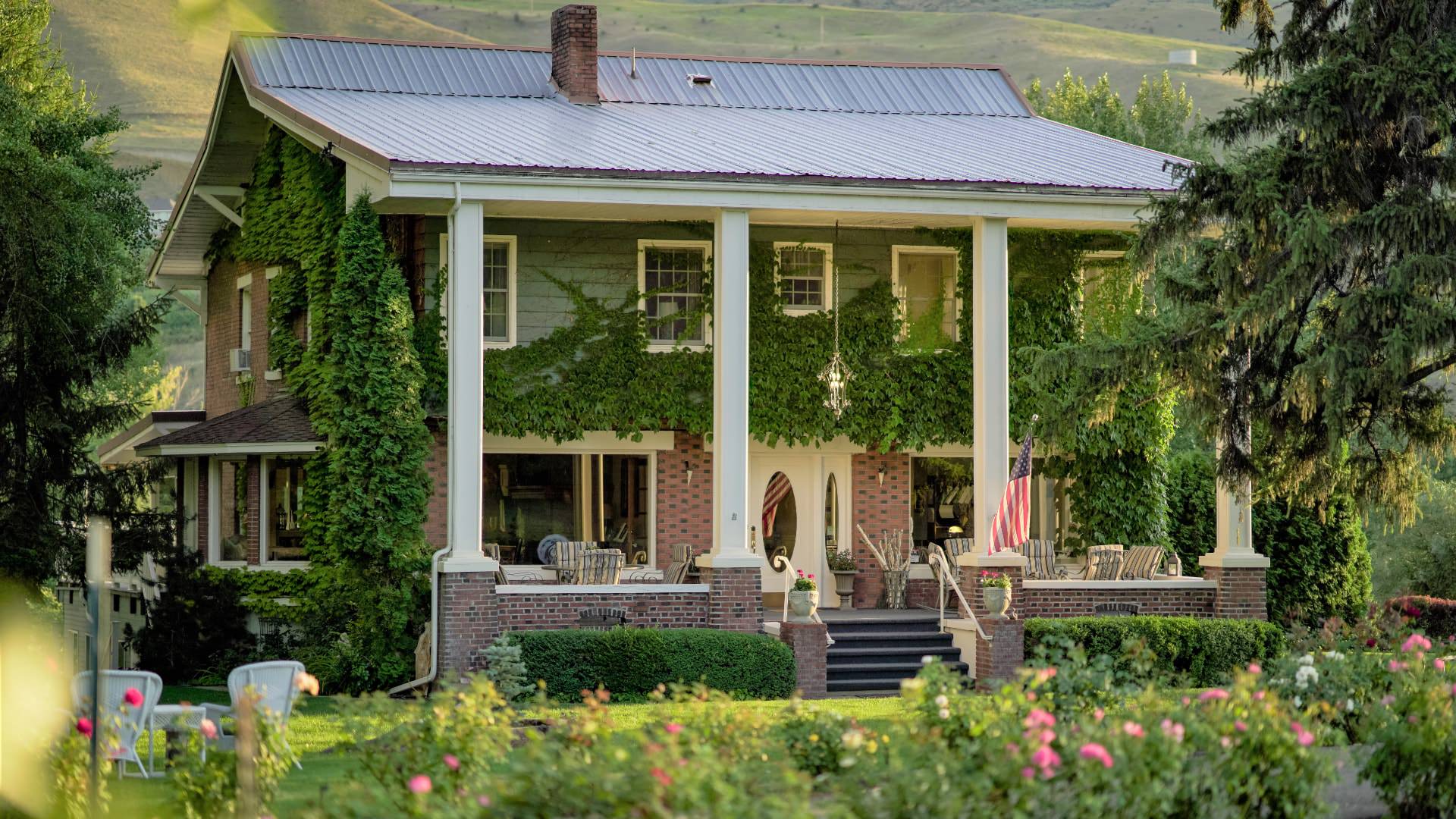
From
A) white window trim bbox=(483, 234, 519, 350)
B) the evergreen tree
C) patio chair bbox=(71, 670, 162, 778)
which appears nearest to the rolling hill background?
white window trim bbox=(483, 234, 519, 350)

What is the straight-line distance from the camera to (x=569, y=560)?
20.0 m

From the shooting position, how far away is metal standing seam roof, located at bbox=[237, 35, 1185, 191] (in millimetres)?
19562

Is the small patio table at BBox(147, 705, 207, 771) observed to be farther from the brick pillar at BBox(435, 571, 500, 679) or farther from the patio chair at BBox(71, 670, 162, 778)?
the brick pillar at BBox(435, 571, 500, 679)

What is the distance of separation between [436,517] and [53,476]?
270 inches

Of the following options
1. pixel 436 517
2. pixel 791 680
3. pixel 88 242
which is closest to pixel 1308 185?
pixel 791 680

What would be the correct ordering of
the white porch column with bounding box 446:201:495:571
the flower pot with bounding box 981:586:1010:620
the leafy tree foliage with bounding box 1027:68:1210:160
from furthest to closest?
the leafy tree foliage with bounding box 1027:68:1210:160 → the flower pot with bounding box 981:586:1010:620 → the white porch column with bounding box 446:201:495:571

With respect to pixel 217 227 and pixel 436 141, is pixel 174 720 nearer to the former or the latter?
pixel 436 141

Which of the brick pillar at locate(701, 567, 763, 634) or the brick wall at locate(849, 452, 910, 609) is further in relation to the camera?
the brick wall at locate(849, 452, 910, 609)

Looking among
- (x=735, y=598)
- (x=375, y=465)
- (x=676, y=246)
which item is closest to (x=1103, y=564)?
(x=735, y=598)

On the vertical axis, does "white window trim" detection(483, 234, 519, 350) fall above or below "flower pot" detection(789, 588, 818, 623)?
above

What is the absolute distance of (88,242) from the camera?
20.4m

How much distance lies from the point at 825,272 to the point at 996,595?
17.8ft

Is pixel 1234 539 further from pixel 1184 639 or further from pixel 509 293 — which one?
pixel 509 293

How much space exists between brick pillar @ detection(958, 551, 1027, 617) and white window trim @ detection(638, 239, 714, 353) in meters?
4.61
